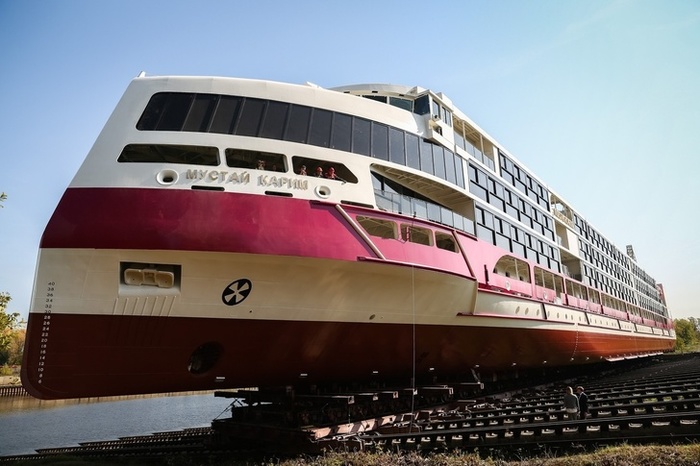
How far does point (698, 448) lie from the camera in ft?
20.2

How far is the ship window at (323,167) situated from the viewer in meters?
10.9

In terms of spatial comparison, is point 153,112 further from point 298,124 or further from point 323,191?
point 323,191

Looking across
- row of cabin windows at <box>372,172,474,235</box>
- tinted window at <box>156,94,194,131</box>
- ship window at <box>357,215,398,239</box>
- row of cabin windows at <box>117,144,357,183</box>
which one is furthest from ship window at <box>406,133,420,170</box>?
tinted window at <box>156,94,194,131</box>

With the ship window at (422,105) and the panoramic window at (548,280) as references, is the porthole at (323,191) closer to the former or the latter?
the ship window at (422,105)

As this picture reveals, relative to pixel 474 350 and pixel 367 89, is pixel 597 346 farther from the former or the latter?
pixel 367 89

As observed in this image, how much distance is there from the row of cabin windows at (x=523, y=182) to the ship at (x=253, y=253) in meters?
7.22

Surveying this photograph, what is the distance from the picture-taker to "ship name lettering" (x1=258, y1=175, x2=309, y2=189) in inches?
389

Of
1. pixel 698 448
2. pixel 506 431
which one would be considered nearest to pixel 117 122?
pixel 506 431

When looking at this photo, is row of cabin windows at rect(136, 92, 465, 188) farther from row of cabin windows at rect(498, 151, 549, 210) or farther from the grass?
row of cabin windows at rect(498, 151, 549, 210)

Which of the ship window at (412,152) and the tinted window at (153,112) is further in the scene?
the ship window at (412,152)

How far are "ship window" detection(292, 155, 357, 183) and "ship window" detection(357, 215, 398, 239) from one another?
109 centimetres

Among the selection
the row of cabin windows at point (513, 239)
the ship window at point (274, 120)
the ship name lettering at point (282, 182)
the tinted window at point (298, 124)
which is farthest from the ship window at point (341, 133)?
the row of cabin windows at point (513, 239)

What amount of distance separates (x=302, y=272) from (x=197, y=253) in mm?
2237

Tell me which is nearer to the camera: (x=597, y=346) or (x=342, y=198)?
(x=342, y=198)
